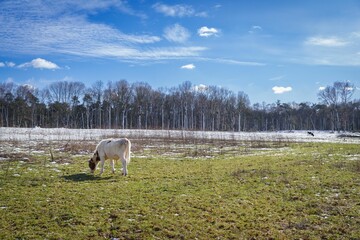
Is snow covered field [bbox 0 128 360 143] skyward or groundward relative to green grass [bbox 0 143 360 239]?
skyward

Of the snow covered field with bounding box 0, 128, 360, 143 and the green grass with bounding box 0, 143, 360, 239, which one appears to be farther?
the snow covered field with bounding box 0, 128, 360, 143

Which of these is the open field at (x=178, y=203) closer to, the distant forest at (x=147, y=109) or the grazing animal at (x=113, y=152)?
the grazing animal at (x=113, y=152)

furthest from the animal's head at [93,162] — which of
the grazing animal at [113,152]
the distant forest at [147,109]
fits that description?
the distant forest at [147,109]

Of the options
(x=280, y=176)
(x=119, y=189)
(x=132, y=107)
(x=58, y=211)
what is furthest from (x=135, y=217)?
(x=132, y=107)

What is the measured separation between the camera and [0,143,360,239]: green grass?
7.49m

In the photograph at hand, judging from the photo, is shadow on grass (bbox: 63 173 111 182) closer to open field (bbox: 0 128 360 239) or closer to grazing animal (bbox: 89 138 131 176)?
open field (bbox: 0 128 360 239)

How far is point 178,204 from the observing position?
31.8ft

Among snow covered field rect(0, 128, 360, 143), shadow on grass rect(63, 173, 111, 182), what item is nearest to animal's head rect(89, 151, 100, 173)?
shadow on grass rect(63, 173, 111, 182)

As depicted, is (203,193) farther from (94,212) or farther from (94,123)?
(94,123)

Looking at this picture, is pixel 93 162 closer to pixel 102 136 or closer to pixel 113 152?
pixel 113 152

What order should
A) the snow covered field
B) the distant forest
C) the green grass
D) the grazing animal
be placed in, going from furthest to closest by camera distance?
the distant forest, the snow covered field, the grazing animal, the green grass

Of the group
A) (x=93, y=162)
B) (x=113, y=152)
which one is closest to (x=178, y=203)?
(x=113, y=152)

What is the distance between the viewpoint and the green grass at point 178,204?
749 centimetres

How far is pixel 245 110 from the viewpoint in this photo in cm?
12112
